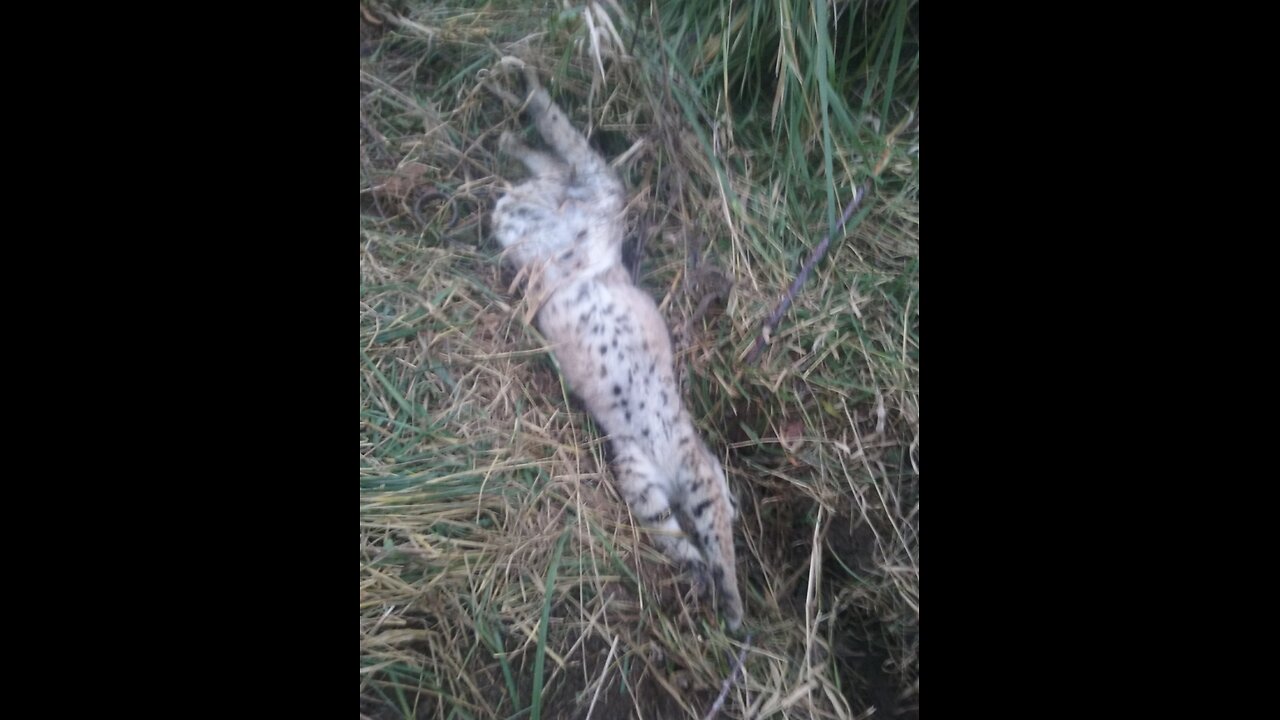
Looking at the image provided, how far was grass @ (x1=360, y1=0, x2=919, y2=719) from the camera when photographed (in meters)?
0.94

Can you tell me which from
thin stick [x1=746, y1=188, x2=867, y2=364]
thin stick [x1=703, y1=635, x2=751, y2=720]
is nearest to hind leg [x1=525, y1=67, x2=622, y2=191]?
thin stick [x1=746, y1=188, x2=867, y2=364]

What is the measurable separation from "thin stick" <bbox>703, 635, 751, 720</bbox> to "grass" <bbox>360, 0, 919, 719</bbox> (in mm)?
11

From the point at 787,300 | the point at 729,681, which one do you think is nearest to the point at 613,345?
the point at 787,300

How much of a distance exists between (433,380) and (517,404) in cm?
11

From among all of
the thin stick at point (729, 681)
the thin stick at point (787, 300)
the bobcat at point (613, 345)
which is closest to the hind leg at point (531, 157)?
the bobcat at point (613, 345)

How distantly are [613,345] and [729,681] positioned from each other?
1.52 ft

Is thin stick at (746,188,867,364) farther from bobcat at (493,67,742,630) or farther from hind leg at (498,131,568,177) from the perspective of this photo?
hind leg at (498,131,568,177)

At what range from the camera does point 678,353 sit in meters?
1.00

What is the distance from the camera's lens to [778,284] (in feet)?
3.26

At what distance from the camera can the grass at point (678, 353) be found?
938 mm

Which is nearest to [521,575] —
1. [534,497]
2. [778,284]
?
[534,497]

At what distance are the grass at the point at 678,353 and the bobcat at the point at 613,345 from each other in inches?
0.9

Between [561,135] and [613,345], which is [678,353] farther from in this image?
[561,135]

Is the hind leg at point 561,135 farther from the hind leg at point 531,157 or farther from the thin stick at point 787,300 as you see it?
the thin stick at point 787,300
